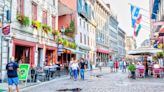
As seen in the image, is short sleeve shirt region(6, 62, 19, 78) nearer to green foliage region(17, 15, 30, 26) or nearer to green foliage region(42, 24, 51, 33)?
green foliage region(17, 15, 30, 26)

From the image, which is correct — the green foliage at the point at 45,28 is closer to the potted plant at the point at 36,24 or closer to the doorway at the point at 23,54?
the potted plant at the point at 36,24

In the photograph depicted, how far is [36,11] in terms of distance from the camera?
3062 centimetres

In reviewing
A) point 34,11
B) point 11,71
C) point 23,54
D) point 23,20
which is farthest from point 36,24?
point 11,71

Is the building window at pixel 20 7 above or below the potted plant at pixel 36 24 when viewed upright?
above

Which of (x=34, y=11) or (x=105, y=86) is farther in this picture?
(x=34, y=11)

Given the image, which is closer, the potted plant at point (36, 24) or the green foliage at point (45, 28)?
the potted plant at point (36, 24)

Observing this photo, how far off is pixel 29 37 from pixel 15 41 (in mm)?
3547

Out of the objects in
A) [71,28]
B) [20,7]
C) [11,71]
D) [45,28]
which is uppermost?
[71,28]

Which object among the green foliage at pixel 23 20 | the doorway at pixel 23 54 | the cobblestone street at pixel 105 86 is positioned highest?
the green foliage at pixel 23 20

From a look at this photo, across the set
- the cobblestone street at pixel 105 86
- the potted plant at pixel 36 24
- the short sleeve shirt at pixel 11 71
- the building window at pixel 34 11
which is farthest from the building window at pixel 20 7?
the short sleeve shirt at pixel 11 71

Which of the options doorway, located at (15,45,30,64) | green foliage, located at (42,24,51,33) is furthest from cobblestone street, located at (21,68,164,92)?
green foliage, located at (42,24,51,33)

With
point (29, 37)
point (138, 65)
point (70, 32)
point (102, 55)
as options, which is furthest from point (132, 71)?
point (102, 55)

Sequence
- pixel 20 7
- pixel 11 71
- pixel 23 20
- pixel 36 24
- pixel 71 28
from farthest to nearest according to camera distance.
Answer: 1. pixel 71 28
2. pixel 36 24
3. pixel 20 7
4. pixel 23 20
5. pixel 11 71

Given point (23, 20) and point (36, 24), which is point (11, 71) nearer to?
point (23, 20)
